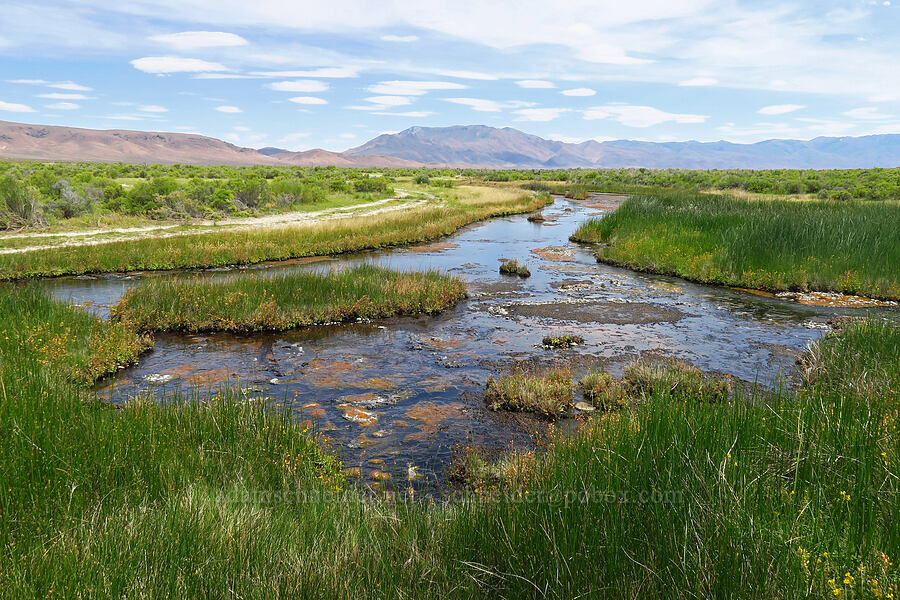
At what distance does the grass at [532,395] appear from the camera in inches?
361

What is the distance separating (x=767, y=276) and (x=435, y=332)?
12.7 m

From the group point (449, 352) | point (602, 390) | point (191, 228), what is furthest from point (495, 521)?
point (191, 228)

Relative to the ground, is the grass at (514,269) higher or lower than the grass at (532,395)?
higher

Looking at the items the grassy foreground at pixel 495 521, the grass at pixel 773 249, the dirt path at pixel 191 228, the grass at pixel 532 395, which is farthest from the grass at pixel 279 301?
the dirt path at pixel 191 228

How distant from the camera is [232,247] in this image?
23797 millimetres

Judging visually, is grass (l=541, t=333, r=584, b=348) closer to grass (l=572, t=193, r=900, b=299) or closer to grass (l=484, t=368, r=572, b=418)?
grass (l=484, t=368, r=572, b=418)

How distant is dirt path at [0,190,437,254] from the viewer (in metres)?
24.3

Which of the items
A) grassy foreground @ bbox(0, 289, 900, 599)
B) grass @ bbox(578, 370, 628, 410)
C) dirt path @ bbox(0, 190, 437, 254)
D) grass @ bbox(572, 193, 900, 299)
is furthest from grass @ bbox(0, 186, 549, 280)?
grass @ bbox(578, 370, 628, 410)

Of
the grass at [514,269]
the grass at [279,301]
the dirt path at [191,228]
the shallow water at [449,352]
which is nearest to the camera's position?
the shallow water at [449,352]

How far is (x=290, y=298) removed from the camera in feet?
50.2

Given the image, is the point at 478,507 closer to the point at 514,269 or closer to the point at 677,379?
the point at 677,379

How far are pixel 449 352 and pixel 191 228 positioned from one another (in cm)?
2297

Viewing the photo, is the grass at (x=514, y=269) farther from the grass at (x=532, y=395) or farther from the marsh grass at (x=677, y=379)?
the grass at (x=532, y=395)

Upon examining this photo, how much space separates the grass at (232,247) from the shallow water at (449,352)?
137 cm
